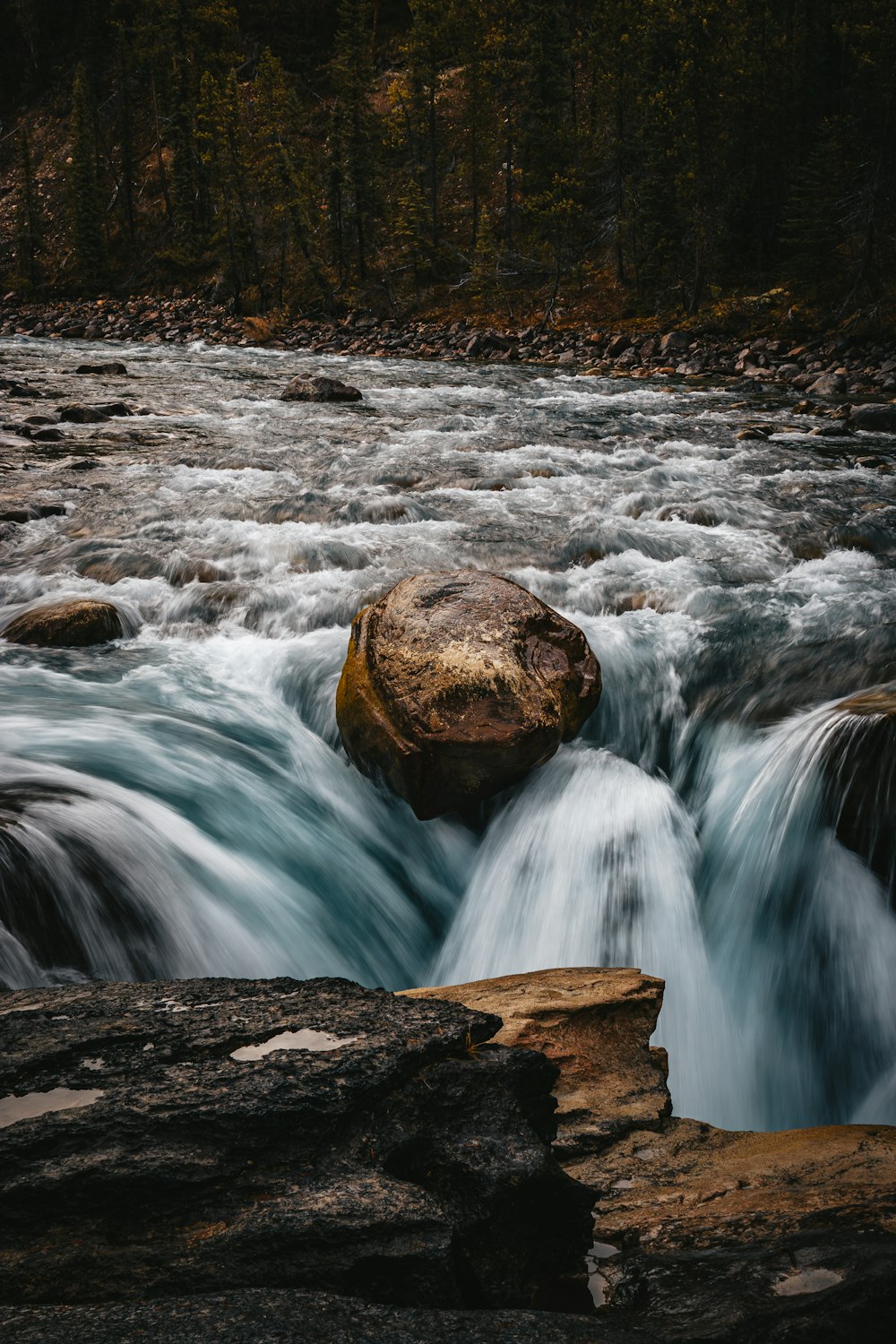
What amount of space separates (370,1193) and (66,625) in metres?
5.90

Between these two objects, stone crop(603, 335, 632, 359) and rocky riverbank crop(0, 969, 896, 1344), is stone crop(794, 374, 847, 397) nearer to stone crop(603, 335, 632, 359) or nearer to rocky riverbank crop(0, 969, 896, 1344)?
stone crop(603, 335, 632, 359)

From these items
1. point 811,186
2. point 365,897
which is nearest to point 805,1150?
point 365,897

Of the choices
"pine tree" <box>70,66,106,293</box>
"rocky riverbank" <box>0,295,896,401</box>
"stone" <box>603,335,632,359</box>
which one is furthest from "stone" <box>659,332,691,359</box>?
"pine tree" <box>70,66,106,293</box>

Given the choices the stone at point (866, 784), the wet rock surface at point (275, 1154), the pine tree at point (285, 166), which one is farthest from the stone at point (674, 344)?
the wet rock surface at point (275, 1154)

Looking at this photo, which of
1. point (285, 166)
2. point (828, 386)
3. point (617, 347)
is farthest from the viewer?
point (285, 166)

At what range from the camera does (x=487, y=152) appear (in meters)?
40.3

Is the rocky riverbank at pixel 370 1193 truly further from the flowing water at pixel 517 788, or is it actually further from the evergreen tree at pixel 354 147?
the evergreen tree at pixel 354 147

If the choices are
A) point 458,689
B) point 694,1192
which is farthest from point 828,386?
point 694,1192

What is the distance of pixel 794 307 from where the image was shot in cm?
2734

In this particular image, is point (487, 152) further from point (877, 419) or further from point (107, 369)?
point (877, 419)

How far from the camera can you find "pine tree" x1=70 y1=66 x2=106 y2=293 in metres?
51.1

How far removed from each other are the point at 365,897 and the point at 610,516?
644cm

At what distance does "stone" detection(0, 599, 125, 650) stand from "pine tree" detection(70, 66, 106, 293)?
176ft

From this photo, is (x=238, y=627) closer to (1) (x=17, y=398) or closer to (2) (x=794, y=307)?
(1) (x=17, y=398)
